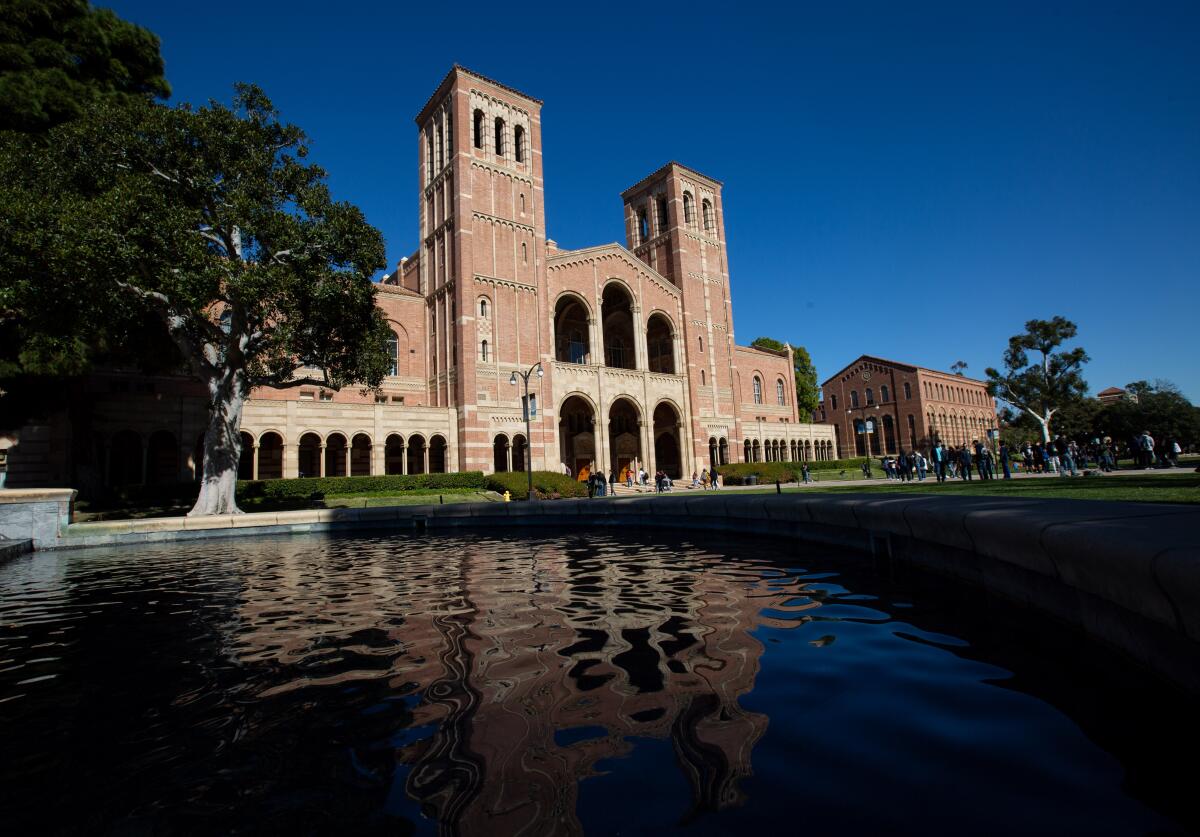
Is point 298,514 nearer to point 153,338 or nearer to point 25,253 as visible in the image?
point 25,253

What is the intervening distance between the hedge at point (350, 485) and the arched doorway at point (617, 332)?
17.6m

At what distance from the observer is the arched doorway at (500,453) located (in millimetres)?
31672

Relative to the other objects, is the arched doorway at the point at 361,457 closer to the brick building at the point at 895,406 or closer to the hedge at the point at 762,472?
the hedge at the point at 762,472

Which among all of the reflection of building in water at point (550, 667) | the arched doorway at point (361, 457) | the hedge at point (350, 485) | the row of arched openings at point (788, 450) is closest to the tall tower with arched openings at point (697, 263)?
the row of arched openings at point (788, 450)

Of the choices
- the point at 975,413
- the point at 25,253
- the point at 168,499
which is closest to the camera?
the point at 25,253

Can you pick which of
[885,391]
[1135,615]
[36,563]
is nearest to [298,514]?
[36,563]

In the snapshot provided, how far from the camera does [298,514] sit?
14.4 meters

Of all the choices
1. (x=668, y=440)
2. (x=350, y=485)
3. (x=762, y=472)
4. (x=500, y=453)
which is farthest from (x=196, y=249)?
(x=668, y=440)

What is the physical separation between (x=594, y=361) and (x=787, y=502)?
1124 inches

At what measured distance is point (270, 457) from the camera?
2934 centimetres

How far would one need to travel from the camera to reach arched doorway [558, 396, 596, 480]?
39.1 metres

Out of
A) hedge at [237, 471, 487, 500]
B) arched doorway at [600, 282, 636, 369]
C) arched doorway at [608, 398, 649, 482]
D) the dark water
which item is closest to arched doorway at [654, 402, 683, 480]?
arched doorway at [608, 398, 649, 482]

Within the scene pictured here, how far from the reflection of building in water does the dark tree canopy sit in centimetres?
2031

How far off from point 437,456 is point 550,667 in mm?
29875
